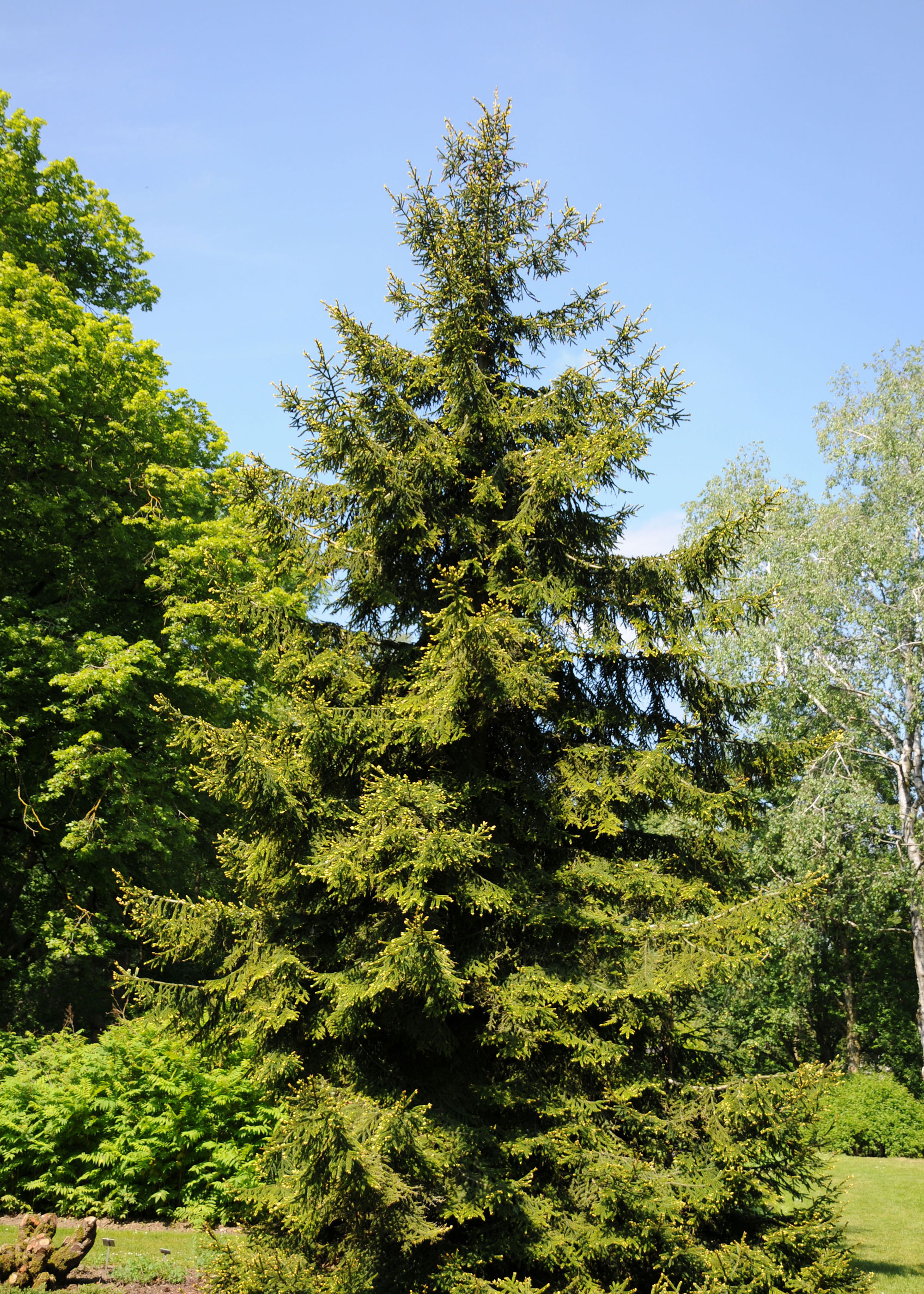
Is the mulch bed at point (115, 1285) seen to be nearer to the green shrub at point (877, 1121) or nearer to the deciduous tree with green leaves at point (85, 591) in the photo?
the deciduous tree with green leaves at point (85, 591)

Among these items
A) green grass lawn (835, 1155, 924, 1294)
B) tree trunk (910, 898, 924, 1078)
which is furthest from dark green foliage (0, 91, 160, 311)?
tree trunk (910, 898, 924, 1078)

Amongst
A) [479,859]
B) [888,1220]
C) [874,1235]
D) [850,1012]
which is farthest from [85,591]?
[850,1012]

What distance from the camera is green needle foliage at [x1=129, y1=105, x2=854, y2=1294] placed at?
582 centimetres

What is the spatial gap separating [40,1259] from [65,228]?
17367mm

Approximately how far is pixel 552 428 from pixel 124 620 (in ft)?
35.4

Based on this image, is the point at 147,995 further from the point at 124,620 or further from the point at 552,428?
the point at 124,620

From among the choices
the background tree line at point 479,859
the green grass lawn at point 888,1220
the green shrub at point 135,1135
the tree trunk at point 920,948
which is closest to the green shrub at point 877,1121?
the green grass lawn at point 888,1220

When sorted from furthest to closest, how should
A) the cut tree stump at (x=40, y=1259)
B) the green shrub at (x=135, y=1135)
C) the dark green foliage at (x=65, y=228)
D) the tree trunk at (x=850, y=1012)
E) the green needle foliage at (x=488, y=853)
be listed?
the tree trunk at (x=850, y=1012)
the dark green foliage at (x=65, y=228)
the green shrub at (x=135, y=1135)
the cut tree stump at (x=40, y=1259)
the green needle foliage at (x=488, y=853)

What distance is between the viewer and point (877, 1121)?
66.1 feet

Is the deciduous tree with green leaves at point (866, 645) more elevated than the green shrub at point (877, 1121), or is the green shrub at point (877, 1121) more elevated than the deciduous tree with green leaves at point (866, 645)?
the deciduous tree with green leaves at point (866, 645)

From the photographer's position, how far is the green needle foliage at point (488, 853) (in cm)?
582

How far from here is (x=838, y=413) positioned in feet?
79.9

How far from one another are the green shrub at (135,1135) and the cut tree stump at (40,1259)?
1.98m

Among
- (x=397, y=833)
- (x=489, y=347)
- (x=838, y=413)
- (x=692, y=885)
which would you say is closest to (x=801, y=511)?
(x=838, y=413)
